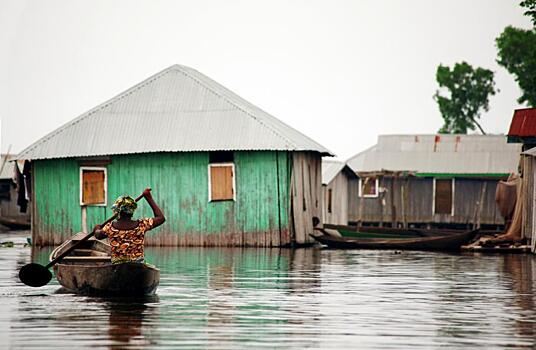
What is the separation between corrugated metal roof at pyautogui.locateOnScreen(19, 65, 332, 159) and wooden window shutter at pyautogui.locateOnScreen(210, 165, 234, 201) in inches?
37.3

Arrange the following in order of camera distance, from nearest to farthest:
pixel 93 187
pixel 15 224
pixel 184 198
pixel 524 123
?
pixel 524 123 → pixel 184 198 → pixel 93 187 → pixel 15 224

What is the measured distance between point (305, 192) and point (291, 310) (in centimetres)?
1986

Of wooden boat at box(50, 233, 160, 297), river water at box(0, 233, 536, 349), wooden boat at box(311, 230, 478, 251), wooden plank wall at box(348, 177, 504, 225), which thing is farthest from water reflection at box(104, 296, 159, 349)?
wooden plank wall at box(348, 177, 504, 225)

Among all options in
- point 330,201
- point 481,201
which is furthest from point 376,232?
point 481,201

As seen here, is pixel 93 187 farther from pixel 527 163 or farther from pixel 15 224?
pixel 15 224

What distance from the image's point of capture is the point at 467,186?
55844 millimetres

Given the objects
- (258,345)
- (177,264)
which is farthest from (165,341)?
(177,264)

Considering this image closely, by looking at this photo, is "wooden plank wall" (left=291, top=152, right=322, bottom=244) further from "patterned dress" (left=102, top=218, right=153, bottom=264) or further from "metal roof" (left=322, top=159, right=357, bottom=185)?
"patterned dress" (left=102, top=218, right=153, bottom=264)

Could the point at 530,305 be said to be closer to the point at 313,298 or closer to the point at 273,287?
the point at 313,298

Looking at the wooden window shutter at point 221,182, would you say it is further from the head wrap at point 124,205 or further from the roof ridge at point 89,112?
the head wrap at point 124,205

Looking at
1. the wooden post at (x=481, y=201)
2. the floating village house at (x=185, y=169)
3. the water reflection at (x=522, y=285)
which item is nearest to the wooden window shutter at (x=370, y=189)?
the wooden post at (x=481, y=201)

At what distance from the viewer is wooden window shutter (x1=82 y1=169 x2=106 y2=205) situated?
36688 mm

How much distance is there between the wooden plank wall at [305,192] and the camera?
3572 centimetres

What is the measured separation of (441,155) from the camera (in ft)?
190
